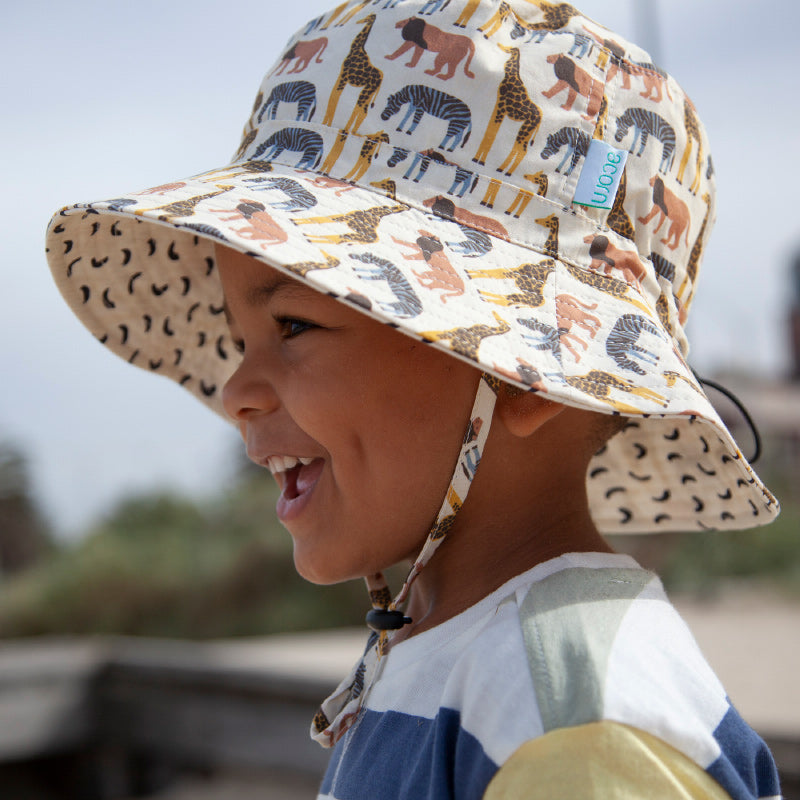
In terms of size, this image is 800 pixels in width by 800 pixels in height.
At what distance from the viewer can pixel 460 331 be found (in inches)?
47.5

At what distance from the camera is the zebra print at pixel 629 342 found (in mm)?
1271

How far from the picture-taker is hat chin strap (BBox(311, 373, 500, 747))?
138cm

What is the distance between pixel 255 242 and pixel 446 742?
26.6 inches

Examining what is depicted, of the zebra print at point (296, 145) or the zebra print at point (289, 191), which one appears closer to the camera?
the zebra print at point (289, 191)

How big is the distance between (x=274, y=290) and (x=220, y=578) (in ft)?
26.3

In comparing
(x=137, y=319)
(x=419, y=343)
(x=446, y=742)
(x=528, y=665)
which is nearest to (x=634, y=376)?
(x=419, y=343)

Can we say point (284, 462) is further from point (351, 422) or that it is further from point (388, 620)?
point (388, 620)

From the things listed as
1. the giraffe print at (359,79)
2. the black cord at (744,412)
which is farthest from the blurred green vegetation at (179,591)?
the giraffe print at (359,79)

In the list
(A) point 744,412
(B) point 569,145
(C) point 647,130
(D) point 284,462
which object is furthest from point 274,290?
(A) point 744,412

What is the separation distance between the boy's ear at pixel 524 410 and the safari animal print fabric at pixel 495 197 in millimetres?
136

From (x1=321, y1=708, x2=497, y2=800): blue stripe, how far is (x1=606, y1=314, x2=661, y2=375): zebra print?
0.51m

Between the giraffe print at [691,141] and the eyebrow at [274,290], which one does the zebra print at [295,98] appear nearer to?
the eyebrow at [274,290]

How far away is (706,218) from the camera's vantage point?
1.64 m

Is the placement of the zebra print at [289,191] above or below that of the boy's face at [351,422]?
above
